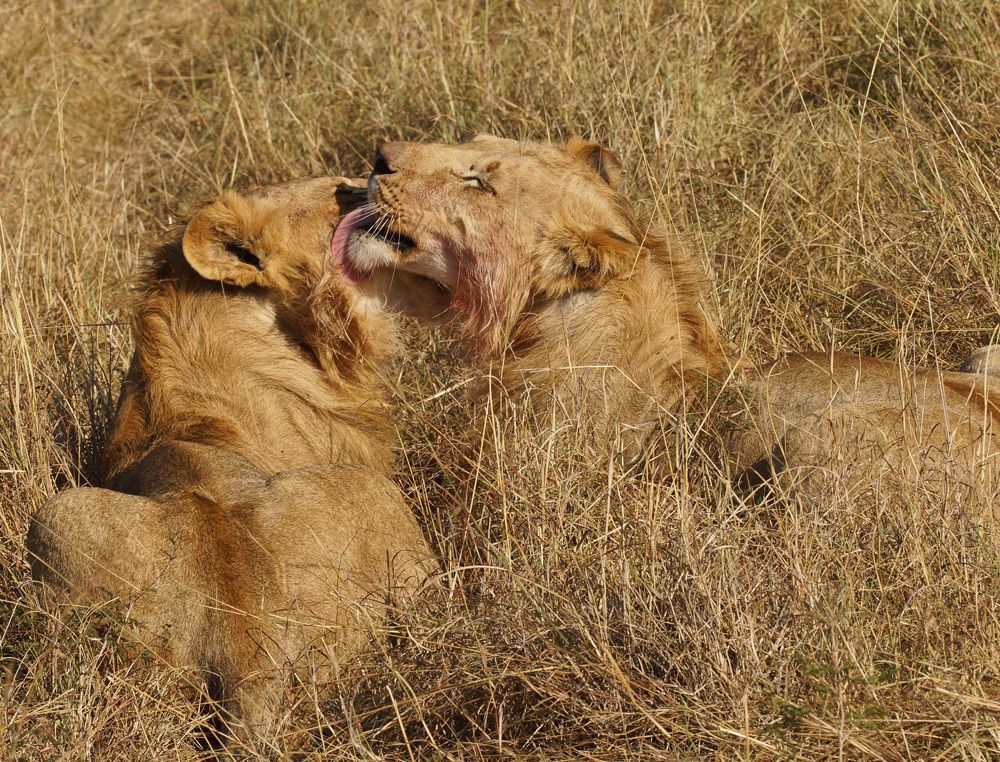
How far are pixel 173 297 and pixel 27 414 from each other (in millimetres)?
722

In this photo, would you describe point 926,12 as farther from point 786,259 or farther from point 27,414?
point 27,414

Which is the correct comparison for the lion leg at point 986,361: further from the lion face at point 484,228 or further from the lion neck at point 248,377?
the lion neck at point 248,377

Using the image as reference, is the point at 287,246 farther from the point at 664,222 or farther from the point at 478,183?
the point at 664,222

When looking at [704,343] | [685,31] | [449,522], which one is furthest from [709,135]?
[449,522]

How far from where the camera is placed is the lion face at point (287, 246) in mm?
4035

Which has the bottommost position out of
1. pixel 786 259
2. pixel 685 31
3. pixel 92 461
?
pixel 92 461

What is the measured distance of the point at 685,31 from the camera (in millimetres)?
5922

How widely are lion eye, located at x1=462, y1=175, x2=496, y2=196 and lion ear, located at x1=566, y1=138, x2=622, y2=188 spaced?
46cm

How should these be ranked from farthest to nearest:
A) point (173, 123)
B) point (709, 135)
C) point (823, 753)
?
point (173, 123)
point (709, 135)
point (823, 753)

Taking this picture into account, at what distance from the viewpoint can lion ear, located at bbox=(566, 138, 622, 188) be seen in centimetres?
459

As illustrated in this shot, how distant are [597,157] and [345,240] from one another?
0.98 metres

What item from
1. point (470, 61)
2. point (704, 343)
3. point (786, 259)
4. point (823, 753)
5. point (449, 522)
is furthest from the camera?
point (470, 61)

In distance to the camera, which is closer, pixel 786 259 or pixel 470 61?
pixel 786 259

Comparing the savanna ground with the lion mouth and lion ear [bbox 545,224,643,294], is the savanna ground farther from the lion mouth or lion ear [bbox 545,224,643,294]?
lion ear [bbox 545,224,643,294]
